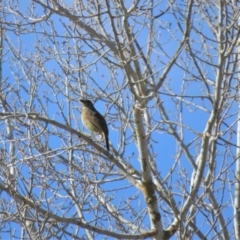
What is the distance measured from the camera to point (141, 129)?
22.6 ft

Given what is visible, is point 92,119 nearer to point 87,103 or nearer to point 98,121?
point 98,121

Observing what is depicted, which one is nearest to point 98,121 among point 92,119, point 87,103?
point 92,119

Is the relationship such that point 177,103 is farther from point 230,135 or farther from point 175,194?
point 175,194

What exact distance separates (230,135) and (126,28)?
243 centimetres

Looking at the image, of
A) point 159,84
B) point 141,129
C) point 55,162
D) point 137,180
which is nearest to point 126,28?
point 159,84

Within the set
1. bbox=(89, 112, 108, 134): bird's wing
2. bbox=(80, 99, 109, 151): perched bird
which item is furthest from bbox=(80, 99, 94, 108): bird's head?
bbox=(89, 112, 108, 134): bird's wing

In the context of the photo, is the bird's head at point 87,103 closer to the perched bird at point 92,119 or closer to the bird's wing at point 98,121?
the perched bird at point 92,119

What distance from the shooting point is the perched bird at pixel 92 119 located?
9155mm

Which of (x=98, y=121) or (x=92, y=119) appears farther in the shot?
(x=92, y=119)

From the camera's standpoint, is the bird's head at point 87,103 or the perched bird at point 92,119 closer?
the perched bird at point 92,119

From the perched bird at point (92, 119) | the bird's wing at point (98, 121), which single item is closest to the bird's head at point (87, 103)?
the perched bird at point (92, 119)

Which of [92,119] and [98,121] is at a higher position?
[92,119]

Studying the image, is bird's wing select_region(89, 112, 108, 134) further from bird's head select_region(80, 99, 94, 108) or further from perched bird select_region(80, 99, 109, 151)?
bird's head select_region(80, 99, 94, 108)

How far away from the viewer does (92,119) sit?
939 centimetres
